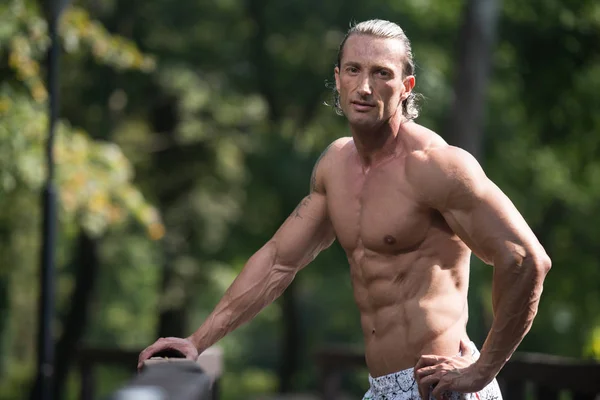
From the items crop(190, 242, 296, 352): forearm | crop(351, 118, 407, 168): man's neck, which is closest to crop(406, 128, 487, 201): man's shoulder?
crop(351, 118, 407, 168): man's neck

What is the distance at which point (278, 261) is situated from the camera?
13.9ft

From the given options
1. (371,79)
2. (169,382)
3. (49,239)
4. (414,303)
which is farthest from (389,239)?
(49,239)

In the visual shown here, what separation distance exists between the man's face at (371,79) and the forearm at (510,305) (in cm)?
66

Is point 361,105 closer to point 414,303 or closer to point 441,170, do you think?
point 441,170

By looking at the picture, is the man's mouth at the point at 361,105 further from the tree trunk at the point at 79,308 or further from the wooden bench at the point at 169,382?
the tree trunk at the point at 79,308

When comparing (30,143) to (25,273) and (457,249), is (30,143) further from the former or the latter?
(25,273)

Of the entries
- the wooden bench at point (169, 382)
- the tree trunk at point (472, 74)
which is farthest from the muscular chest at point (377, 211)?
the tree trunk at point (472, 74)

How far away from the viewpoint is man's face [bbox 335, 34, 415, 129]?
12.4ft

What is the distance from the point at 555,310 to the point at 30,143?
1245 centimetres

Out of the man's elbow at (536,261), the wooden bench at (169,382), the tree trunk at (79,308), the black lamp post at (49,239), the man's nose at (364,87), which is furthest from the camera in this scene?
the tree trunk at (79,308)

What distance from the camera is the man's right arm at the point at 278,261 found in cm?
414

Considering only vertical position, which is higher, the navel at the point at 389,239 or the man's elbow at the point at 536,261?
the navel at the point at 389,239

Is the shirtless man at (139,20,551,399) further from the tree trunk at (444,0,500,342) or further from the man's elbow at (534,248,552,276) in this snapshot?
the tree trunk at (444,0,500,342)

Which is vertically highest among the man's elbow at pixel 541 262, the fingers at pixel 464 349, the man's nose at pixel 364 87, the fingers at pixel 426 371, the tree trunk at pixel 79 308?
the tree trunk at pixel 79 308
